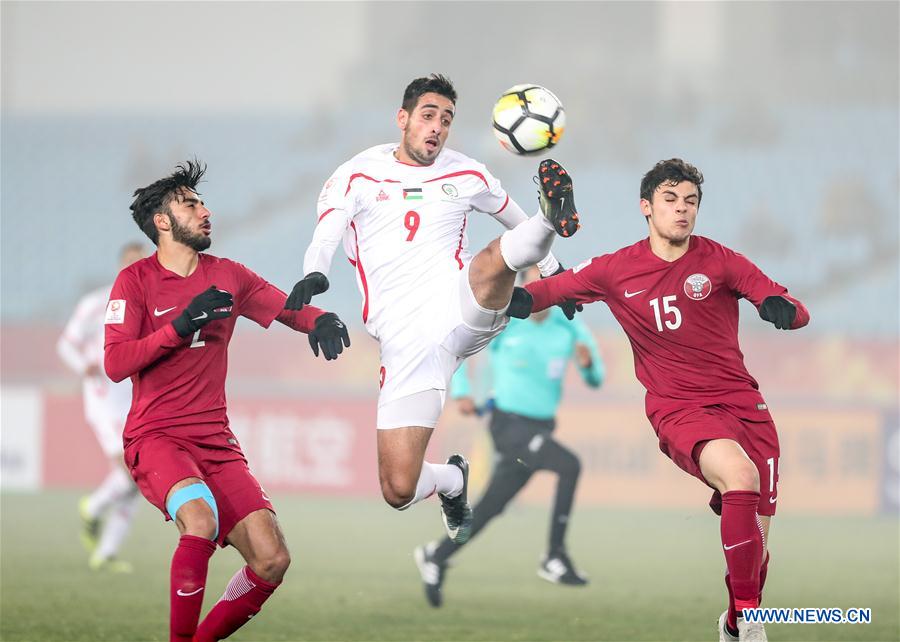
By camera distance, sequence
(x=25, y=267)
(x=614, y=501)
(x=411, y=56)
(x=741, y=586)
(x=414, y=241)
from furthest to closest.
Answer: (x=411, y=56), (x=25, y=267), (x=614, y=501), (x=414, y=241), (x=741, y=586)

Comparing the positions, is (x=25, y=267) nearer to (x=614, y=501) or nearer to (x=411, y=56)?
(x=411, y=56)

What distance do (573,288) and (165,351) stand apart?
Answer: 6.88ft

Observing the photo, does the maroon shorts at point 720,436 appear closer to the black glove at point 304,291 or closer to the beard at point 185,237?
the black glove at point 304,291

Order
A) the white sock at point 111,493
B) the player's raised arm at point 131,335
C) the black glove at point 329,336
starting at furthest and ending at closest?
the white sock at point 111,493
the black glove at point 329,336
the player's raised arm at point 131,335

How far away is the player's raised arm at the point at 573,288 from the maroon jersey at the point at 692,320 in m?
0.06

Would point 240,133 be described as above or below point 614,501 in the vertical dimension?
above

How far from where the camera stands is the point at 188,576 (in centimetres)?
552

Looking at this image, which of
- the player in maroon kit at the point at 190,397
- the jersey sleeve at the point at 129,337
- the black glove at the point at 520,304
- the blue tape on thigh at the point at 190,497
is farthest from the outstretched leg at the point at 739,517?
the jersey sleeve at the point at 129,337

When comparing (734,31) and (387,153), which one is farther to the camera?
(734,31)

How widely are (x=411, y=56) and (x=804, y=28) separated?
30.5 ft

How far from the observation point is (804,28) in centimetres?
2895

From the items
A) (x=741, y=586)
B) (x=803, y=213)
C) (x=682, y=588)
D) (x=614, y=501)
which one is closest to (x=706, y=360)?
(x=741, y=586)

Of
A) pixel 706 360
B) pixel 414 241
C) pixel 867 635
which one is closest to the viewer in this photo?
pixel 706 360

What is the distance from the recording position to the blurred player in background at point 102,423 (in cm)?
1048
